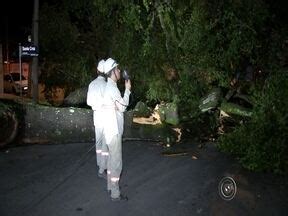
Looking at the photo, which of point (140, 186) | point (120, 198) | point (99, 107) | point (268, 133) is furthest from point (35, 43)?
point (268, 133)

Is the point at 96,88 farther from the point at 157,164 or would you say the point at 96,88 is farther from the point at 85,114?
the point at 85,114

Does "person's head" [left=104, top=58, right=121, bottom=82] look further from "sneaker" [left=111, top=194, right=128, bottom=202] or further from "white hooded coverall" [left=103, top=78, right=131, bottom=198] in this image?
"sneaker" [left=111, top=194, right=128, bottom=202]

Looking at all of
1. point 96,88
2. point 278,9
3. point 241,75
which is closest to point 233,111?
point 241,75

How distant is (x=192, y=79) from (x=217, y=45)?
1.05 metres

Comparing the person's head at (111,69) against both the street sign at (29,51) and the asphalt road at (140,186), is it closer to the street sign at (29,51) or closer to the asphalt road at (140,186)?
the asphalt road at (140,186)

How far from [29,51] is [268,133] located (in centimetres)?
736

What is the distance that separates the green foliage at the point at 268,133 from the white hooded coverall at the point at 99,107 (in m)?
2.26

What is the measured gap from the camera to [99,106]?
626 centimetres

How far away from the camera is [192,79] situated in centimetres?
979

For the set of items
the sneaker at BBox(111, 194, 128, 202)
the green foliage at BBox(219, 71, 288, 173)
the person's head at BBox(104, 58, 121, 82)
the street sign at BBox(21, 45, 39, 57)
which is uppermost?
the street sign at BBox(21, 45, 39, 57)

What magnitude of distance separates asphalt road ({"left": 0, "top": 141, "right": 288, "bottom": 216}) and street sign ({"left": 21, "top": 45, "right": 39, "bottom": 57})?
3838mm

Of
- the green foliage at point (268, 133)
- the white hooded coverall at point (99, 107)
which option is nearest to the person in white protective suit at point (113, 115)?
the white hooded coverall at point (99, 107)

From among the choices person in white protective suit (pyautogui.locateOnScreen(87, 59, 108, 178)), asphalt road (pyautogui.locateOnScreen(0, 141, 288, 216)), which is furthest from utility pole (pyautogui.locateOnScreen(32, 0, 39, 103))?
person in white protective suit (pyautogui.locateOnScreen(87, 59, 108, 178))

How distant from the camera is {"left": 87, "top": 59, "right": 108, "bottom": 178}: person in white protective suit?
6.34 m
